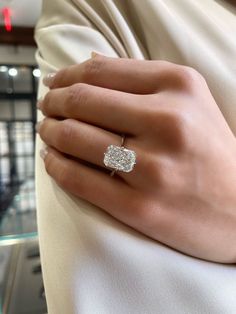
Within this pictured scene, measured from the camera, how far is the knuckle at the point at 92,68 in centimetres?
25

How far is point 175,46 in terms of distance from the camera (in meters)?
0.29

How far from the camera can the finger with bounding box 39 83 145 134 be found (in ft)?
0.73

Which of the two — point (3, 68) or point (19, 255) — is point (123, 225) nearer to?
point (19, 255)

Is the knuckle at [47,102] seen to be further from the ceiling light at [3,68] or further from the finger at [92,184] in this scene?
the ceiling light at [3,68]

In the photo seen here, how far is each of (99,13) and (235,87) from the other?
0.14 metres

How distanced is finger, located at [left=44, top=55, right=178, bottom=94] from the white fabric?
4 centimetres

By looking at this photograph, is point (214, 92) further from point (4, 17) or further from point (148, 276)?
point (4, 17)

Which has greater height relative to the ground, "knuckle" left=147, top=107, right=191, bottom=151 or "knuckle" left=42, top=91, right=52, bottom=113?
"knuckle" left=147, top=107, right=191, bottom=151

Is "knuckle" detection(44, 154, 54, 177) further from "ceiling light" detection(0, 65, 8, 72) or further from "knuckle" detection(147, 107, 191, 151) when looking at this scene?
"ceiling light" detection(0, 65, 8, 72)

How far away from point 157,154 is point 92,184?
0.05m

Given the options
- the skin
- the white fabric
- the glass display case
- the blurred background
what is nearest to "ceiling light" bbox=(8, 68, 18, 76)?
the blurred background

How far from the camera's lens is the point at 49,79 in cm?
30

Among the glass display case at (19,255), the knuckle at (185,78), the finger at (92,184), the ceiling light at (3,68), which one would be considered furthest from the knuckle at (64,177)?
the ceiling light at (3,68)

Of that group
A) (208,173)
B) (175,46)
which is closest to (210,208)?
(208,173)
